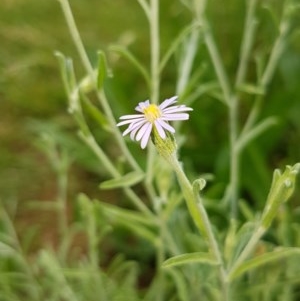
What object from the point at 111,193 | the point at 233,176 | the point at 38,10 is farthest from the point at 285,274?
the point at 38,10

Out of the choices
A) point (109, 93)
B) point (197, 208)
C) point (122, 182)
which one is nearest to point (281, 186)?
point (197, 208)

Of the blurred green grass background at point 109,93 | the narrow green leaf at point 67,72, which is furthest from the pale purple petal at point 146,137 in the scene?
the blurred green grass background at point 109,93

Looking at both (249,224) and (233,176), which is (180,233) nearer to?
(233,176)

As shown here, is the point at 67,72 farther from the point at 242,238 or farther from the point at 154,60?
the point at 242,238

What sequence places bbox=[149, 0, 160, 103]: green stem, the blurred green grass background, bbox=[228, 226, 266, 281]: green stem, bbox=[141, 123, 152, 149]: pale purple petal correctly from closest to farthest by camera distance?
bbox=[141, 123, 152, 149]: pale purple petal
bbox=[228, 226, 266, 281]: green stem
bbox=[149, 0, 160, 103]: green stem
the blurred green grass background

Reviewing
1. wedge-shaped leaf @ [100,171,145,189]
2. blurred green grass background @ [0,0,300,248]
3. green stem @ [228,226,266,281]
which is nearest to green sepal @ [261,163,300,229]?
green stem @ [228,226,266,281]

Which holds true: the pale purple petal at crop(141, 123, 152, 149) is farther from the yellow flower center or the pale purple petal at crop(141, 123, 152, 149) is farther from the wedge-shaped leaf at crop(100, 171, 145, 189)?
the wedge-shaped leaf at crop(100, 171, 145, 189)

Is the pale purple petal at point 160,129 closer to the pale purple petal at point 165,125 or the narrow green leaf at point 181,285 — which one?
the pale purple petal at point 165,125
